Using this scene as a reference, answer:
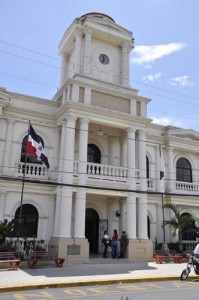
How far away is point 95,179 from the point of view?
17156mm

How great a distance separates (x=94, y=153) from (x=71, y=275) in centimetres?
973

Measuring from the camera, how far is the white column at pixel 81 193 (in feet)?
51.3

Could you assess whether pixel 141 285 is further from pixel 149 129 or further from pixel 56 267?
pixel 149 129

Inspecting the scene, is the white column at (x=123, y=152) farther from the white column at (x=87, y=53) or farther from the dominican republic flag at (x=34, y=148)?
the dominican republic flag at (x=34, y=148)

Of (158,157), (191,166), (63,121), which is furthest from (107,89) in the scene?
(191,166)

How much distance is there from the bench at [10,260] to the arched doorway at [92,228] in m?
6.53

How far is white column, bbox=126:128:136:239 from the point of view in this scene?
17156 mm

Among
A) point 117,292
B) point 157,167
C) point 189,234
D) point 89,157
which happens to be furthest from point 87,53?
point 117,292

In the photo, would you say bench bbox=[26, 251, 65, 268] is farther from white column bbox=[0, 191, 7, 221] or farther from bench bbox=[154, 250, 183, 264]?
bench bbox=[154, 250, 183, 264]

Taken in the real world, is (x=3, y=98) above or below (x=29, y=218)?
above

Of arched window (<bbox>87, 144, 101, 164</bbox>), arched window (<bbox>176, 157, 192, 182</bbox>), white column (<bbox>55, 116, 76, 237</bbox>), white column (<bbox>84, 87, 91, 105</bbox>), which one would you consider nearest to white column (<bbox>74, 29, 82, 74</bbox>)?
white column (<bbox>84, 87, 91, 105</bbox>)

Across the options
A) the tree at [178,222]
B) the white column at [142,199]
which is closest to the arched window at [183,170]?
the tree at [178,222]

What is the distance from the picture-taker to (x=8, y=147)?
17.4m

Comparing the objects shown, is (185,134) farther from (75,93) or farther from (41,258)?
(41,258)
